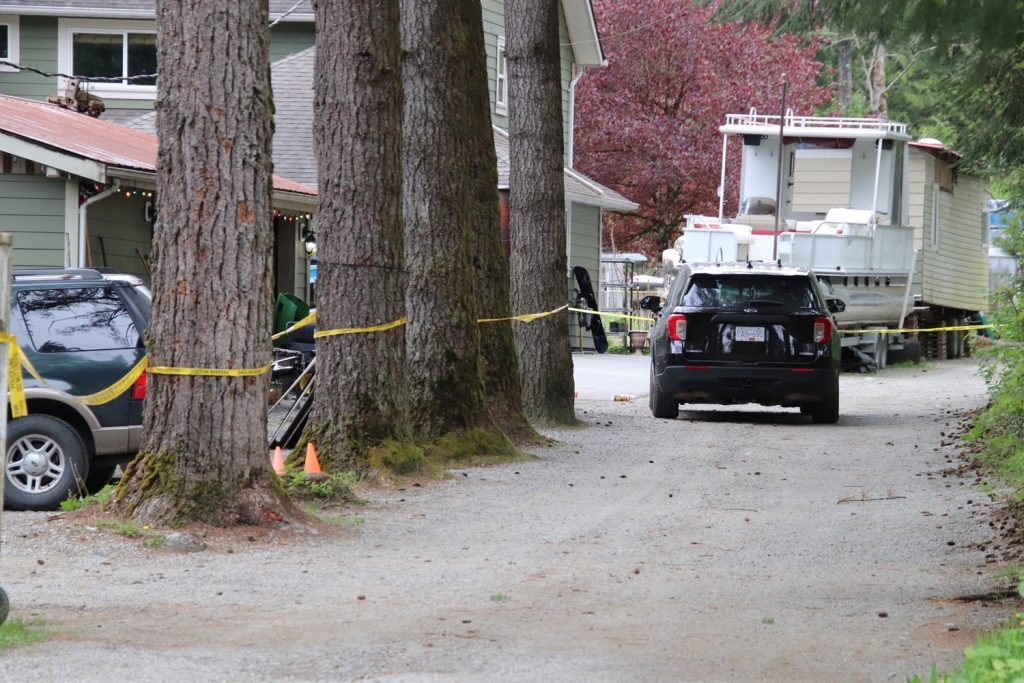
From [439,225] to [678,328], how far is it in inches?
184

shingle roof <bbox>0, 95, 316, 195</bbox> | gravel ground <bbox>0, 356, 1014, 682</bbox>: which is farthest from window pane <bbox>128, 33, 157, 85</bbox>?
gravel ground <bbox>0, 356, 1014, 682</bbox>

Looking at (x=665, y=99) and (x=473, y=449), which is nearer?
(x=473, y=449)

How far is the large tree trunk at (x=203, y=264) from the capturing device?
9227 millimetres

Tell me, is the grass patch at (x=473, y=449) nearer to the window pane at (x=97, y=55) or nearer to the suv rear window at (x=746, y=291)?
the suv rear window at (x=746, y=291)

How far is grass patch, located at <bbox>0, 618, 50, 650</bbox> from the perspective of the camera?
20.7 ft

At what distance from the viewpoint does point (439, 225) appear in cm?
1374

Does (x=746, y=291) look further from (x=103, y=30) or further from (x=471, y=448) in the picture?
(x=103, y=30)

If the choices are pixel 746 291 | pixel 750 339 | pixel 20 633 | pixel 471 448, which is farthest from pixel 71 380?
pixel 746 291

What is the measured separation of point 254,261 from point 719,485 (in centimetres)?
471

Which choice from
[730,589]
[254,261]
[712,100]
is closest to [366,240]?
[254,261]

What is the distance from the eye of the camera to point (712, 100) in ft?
149

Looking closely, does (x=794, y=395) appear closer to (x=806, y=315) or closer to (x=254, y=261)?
(x=806, y=315)

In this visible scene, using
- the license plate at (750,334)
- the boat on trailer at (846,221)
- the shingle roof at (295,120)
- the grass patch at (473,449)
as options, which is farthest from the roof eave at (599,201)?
the grass patch at (473,449)

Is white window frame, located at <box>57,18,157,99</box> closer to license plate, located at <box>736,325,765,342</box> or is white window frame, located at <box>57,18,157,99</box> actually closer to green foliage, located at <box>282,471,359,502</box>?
license plate, located at <box>736,325,765,342</box>
